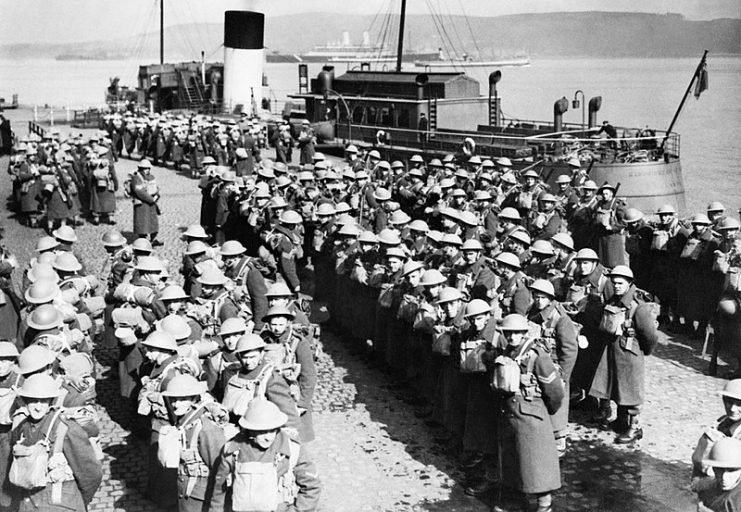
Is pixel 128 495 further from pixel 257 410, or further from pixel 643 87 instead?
pixel 643 87

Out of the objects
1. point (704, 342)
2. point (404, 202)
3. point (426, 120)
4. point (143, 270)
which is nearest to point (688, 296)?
point (704, 342)

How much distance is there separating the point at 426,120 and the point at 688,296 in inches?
669

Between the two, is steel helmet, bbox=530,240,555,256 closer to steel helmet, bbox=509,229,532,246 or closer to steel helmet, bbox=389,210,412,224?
steel helmet, bbox=509,229,532,246

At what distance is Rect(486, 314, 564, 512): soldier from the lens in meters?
6.93

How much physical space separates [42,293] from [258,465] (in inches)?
177

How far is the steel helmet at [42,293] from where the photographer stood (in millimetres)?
8500

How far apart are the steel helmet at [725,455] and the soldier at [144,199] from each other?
43.6 feet

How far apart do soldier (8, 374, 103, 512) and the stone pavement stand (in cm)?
180

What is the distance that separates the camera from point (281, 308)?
24.6ft

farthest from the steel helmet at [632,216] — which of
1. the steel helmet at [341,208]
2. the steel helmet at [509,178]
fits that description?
the steel helmet at [341,208]

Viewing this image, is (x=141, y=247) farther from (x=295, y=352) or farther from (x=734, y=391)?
(x=734, y=391)

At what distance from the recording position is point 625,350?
8.90 meters

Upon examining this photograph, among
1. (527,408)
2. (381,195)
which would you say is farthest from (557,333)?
(381,195)

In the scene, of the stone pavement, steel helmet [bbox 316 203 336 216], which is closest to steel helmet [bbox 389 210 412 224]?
steel helmet [bbox 316 203 336 216]
